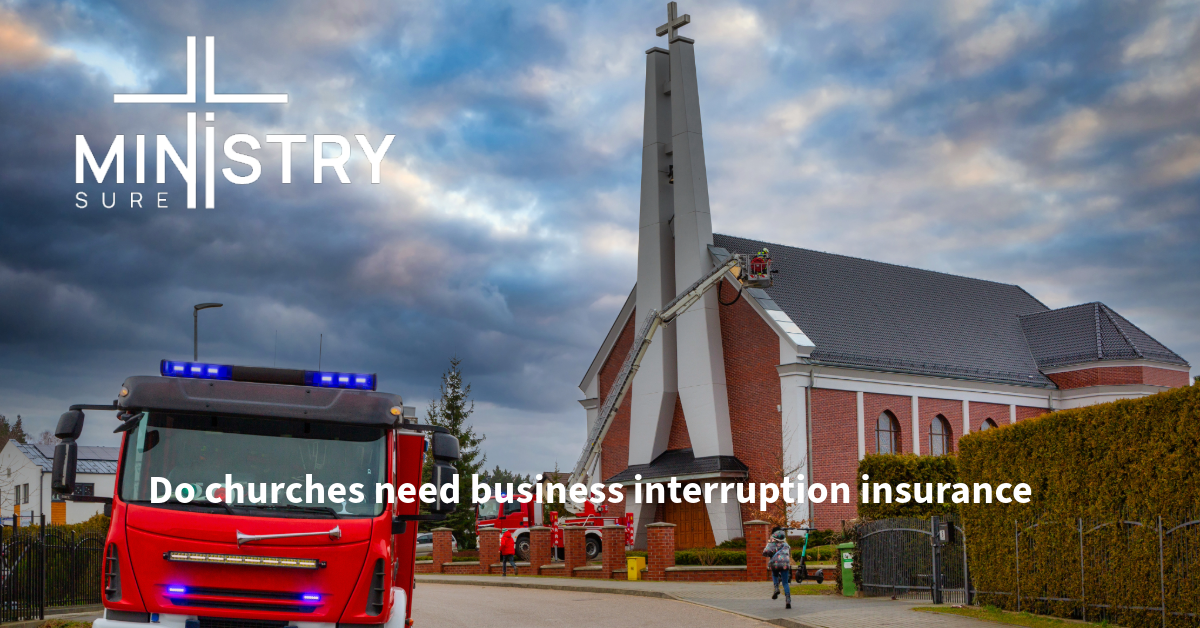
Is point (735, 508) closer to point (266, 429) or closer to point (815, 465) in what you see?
point (815, 465)

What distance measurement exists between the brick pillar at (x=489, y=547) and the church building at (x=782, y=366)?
238 inches

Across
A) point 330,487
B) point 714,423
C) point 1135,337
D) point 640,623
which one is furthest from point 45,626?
point 1135,337

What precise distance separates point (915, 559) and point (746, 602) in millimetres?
3522

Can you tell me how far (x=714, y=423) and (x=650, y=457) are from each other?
3284 millimetres

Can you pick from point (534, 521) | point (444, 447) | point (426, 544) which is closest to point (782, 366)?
point (534, 521)

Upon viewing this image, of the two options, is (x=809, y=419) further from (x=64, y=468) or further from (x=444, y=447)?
(x=64, y=468)

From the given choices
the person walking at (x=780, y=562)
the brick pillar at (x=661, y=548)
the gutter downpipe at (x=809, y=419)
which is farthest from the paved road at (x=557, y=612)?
the gutter downpipe at (x=809, y=419)

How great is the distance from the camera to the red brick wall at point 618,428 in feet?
153

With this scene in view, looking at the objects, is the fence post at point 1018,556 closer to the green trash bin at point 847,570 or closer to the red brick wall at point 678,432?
the green trash bin at point 847,570

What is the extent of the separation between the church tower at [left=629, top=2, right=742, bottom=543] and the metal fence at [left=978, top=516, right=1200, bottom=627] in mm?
22804

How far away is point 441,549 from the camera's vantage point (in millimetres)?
39938

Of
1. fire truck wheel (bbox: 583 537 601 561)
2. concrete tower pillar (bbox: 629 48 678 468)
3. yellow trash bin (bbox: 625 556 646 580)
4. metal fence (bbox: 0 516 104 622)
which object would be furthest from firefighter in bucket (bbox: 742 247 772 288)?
metal fence (bbox: 0 516 104 622)

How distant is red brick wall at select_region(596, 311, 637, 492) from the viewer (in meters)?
46.7

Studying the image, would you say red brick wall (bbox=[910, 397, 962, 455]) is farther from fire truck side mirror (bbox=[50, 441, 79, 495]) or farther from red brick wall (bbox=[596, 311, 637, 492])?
fire truck side mirror (bbox=[50, 441, 79, 495])
